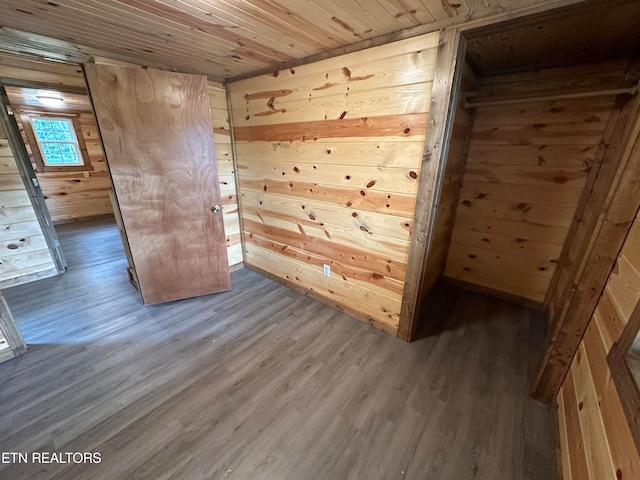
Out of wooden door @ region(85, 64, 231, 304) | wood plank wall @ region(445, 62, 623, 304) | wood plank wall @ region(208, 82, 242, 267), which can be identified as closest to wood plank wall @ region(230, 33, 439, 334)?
wood plank wall @ region(208, 82, 242, 267)

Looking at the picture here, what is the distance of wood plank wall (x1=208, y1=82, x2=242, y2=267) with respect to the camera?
8.34 feet

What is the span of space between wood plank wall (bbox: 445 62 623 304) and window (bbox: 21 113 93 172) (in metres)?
7.14

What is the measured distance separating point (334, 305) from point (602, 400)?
1.70 m

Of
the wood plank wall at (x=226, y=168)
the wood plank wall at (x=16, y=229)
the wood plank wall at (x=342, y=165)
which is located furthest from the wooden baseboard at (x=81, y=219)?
the wood plank wall at (x=342, y=165)

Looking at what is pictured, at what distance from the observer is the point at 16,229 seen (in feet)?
8.73

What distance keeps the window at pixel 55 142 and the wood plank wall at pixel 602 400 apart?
25.4ft

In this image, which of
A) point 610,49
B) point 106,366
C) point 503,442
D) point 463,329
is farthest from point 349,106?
point 106,366

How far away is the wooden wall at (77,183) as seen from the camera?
15.3ft

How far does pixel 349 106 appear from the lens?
1.79m

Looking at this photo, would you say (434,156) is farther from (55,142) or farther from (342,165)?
(55,142)

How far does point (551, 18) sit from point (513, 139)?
119 cm

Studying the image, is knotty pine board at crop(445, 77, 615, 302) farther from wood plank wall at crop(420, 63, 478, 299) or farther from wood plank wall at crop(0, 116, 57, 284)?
wood plank wall at crop(0, 116, 57, 284)

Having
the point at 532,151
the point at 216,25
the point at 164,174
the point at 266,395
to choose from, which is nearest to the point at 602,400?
the point at 266,395

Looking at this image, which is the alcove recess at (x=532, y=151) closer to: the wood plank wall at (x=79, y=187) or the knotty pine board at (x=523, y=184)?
the knotty pine board at (x=523, y=184)
